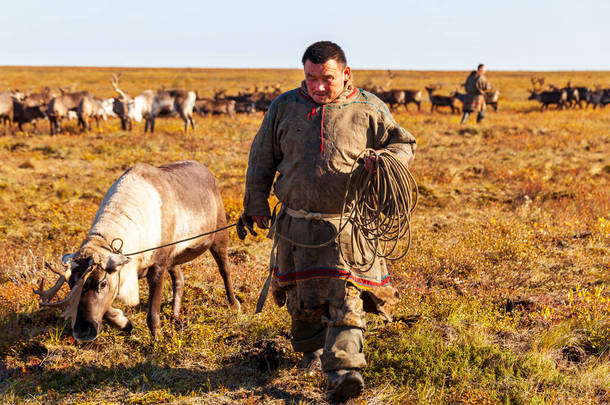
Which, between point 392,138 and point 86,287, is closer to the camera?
point 392,138

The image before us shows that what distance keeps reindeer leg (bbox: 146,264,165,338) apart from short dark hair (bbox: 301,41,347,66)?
2336 mm

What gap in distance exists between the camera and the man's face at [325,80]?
10.6ft

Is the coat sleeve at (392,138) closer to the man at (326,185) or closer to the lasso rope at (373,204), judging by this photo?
the man at (326,185)

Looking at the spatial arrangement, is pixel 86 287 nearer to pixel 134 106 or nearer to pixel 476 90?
pixel 134 106

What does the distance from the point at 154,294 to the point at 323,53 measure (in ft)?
8.72

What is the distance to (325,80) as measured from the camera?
3.27 meters

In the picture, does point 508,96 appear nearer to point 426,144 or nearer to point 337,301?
point 426,144

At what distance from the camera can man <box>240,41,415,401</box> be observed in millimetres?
3229

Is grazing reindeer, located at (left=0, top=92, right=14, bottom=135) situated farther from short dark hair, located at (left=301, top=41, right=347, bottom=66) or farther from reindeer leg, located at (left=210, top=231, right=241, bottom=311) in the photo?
short dark hair, located at (left=301, top=41, right=347, bottom=66)

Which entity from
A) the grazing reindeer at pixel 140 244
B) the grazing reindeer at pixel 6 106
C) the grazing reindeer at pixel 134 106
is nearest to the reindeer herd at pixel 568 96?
the grazing reindeer at pixel 134 106

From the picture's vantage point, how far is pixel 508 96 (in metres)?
39.6

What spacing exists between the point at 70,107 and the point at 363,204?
18955mm

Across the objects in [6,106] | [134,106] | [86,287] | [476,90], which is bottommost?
[86,287]

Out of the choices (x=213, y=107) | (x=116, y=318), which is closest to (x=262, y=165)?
(x=116, y=318)
